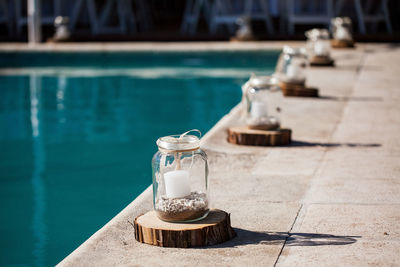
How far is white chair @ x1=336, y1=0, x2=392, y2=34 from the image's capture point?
1470 centimetres

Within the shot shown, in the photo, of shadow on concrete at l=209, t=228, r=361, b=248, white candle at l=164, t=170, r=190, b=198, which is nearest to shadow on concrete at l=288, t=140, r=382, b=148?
shadow on concrete at l=209, t=228, r=361, b=248

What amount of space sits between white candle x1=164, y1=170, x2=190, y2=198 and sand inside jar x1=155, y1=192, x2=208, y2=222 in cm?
2

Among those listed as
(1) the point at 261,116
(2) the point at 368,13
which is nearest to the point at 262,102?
(1) the point at 261,116

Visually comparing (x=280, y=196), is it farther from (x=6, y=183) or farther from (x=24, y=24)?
(x=24, y=24)

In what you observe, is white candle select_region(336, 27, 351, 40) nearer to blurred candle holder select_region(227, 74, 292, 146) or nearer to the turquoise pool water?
the turquoise pool water

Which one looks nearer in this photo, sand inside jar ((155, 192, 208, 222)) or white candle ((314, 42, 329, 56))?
sand inside jar ((155, 192, 208, 222))

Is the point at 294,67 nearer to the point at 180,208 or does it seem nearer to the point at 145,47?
the point at 180,208

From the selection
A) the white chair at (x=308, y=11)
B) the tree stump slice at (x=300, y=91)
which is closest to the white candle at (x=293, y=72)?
the tree stump slice at (x=300, y=91)

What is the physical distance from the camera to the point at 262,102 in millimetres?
4855

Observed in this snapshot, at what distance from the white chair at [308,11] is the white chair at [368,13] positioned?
37cm

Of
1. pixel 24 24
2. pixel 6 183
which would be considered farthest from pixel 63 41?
pixel 6 183

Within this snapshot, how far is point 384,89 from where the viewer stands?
7660mm

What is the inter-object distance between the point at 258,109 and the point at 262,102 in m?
0.10

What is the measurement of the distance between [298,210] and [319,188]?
0.42 metres
